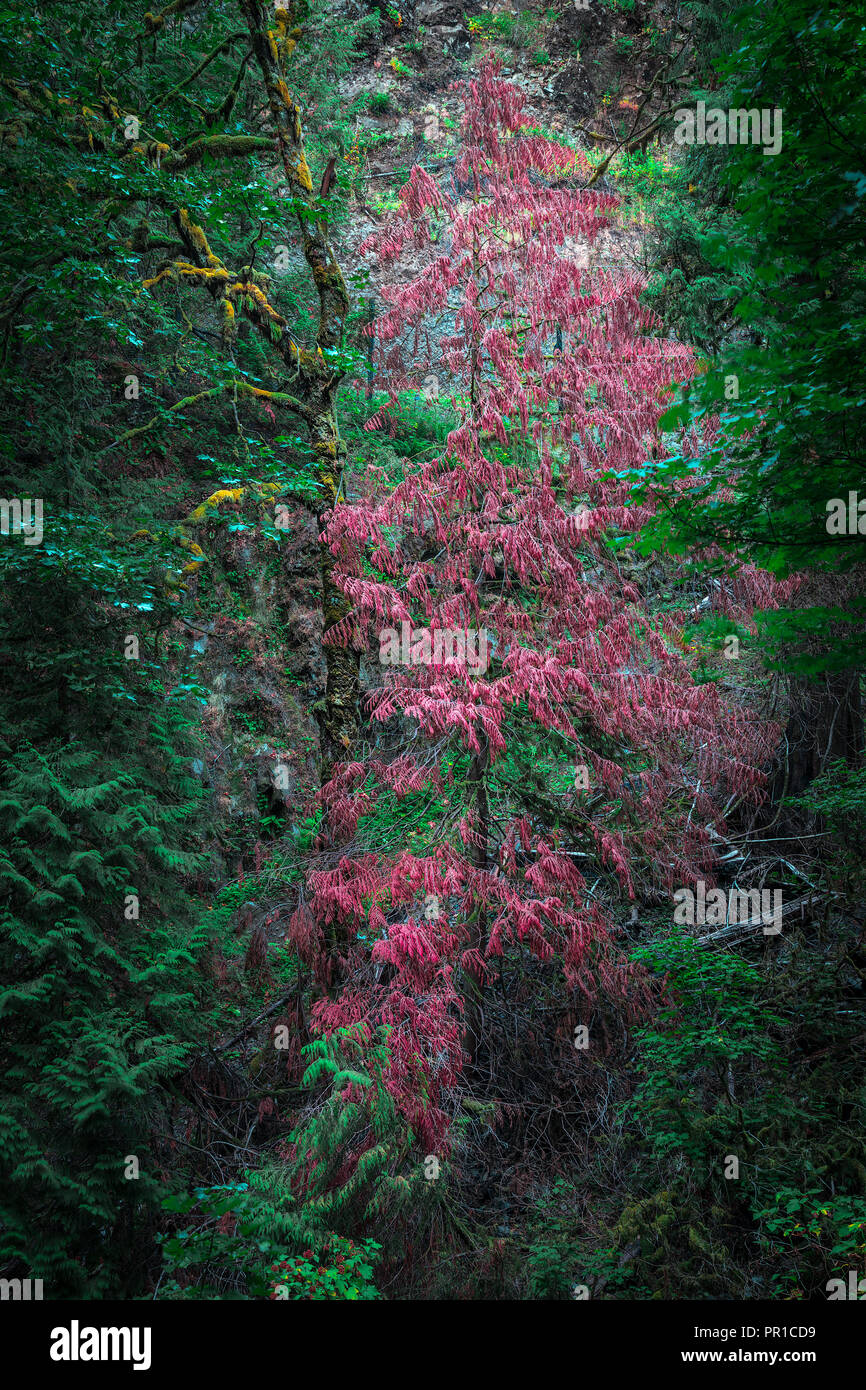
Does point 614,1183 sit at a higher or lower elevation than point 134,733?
lower

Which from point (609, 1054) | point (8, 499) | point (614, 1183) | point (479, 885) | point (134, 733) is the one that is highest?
point (8, 499)

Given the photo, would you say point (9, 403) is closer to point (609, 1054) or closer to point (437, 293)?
point (437, 293)

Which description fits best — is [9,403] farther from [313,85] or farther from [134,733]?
[313,85]

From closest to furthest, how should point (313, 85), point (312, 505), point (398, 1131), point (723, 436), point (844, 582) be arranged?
point (398, 1131), point (723, 436), point (844, 582), point (312, 505), point (313, 85)

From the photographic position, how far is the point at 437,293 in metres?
5.95

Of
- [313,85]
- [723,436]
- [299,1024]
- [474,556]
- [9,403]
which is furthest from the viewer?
[313,85]

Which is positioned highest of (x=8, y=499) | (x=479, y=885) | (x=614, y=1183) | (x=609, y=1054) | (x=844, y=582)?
(x=8, y=499)

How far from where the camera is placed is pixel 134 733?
6680 mm

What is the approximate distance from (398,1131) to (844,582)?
5.76m
